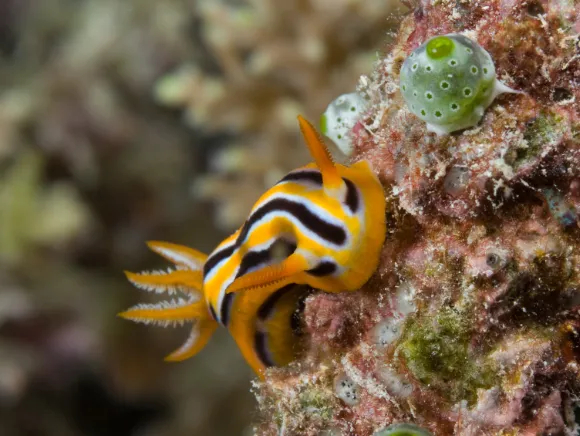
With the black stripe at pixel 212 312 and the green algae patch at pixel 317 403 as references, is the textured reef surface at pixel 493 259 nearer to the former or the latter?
the green algae patch at pixel 317 403

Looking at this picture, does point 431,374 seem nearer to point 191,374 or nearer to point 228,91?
point 228,91

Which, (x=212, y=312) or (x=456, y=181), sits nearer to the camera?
(x=456, y=181)

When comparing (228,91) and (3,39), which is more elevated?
(3,39)

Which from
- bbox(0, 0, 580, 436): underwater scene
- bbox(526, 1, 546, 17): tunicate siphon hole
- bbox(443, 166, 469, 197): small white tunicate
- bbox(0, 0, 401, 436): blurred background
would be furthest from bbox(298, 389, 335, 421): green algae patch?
bbox(0, 0, 401, 436): blurred background

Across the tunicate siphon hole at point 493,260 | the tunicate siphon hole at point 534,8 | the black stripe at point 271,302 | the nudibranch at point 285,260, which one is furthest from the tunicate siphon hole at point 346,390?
the tunicate siphon hole at point 534,8

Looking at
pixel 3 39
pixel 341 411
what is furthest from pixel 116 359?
pixel 341 411

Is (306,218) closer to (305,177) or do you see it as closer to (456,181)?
(305,177)

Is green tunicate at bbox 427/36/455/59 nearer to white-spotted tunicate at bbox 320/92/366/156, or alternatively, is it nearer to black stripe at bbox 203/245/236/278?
white-spotted tunicate at bbox 320/92/366/156

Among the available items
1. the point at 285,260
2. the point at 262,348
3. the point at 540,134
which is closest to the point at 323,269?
the point at 285,260
